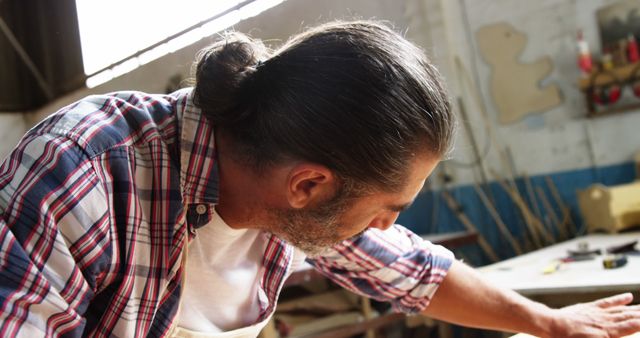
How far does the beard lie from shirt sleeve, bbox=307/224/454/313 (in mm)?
168

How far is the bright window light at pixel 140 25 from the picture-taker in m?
3.75

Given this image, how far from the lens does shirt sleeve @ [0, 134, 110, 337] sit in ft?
2.13

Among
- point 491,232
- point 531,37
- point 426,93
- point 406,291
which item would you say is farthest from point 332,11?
point 426,93

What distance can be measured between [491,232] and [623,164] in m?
0.87

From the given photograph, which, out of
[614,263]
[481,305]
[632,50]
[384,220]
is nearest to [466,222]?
[632,50]

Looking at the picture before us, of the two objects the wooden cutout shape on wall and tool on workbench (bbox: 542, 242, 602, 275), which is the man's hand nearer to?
tool on workbench (bbox: 542, 242, 602, 275)

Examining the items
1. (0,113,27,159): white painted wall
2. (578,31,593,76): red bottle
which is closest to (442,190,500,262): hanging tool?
(578,31,593,76): red bottle

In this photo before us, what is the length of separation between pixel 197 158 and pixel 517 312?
772mm

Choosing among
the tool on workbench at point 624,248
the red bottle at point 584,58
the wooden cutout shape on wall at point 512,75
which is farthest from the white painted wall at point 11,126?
the tool on workbench at point 624,248

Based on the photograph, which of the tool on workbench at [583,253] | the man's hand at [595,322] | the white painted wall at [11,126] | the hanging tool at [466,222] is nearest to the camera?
the man's hand at [595,322]

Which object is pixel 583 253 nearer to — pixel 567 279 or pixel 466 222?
pixel 567 279

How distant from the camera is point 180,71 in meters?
4.43

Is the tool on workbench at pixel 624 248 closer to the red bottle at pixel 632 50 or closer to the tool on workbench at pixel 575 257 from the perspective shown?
the tool on workbench at pixel 575 257

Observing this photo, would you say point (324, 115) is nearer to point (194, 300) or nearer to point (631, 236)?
point (194, 300)
